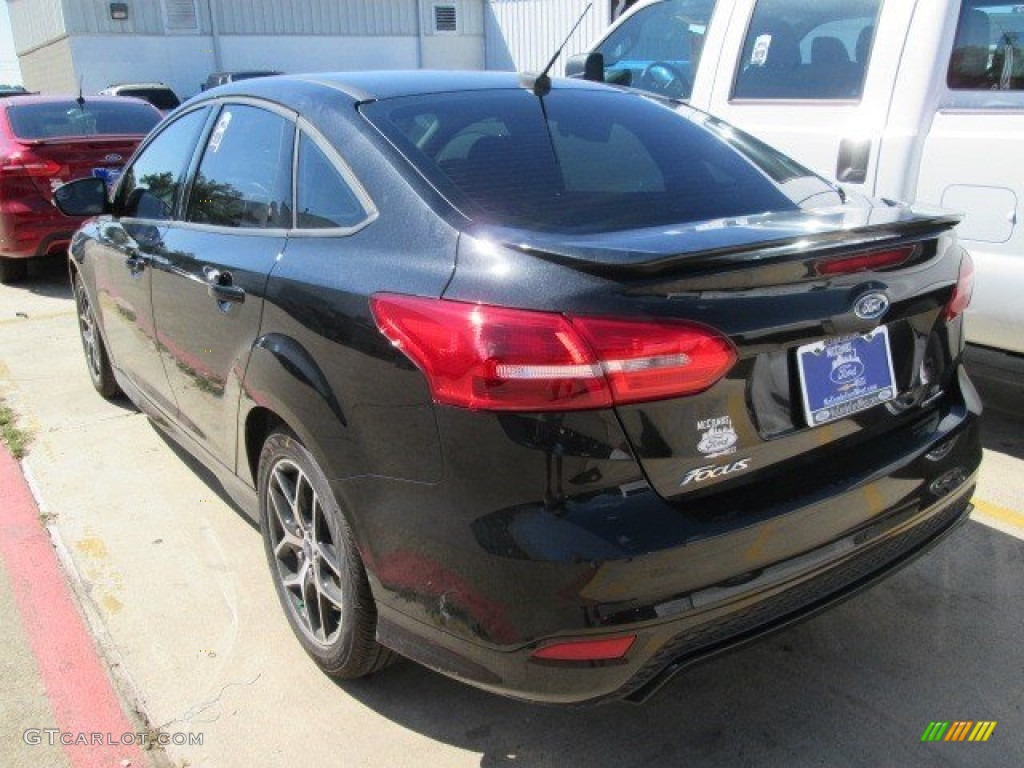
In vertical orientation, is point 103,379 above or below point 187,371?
below

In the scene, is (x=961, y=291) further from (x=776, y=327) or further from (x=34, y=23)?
(x=34, y=23)

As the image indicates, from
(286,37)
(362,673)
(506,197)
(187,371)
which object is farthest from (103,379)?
(286,37)

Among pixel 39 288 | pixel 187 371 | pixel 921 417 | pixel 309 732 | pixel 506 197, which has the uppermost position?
pixel 506 197

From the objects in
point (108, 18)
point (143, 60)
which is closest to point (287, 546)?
point (143, 60)

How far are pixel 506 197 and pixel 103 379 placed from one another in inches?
145

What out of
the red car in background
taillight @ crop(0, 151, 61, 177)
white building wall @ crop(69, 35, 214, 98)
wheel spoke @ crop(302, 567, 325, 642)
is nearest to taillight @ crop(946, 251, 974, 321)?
wheel spoke @ crop(302, 567, 325, 642)

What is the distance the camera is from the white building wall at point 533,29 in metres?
23.0

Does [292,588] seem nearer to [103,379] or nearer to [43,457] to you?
[43,457]

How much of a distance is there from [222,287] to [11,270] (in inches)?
278

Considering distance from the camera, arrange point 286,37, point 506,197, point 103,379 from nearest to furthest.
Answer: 1. point 506,197
2. point 103,379
3. point 286,37

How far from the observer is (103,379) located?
17.0 feet

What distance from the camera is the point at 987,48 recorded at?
12.6 ft

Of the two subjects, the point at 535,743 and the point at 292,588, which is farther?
the point at 292,588

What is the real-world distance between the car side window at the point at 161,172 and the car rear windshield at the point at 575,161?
50.7 inches
